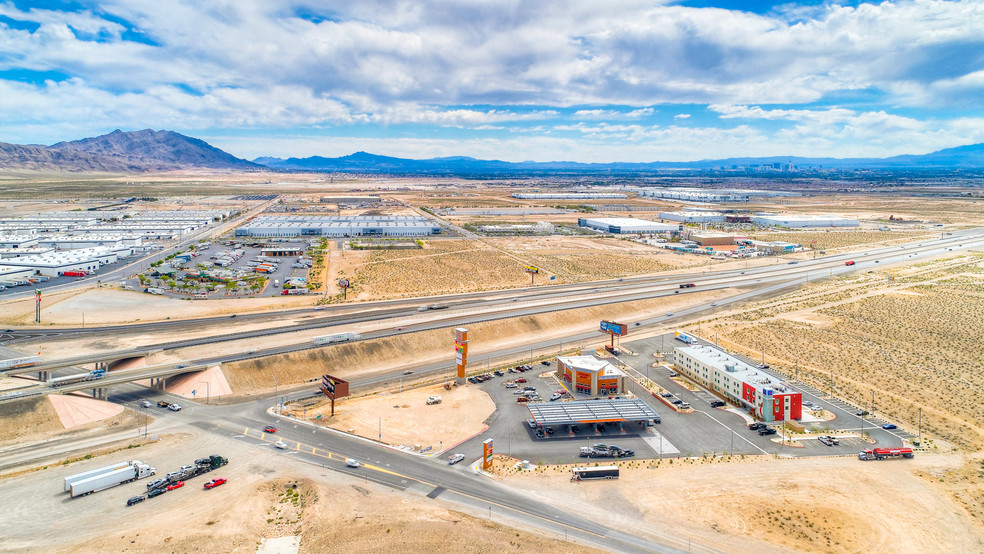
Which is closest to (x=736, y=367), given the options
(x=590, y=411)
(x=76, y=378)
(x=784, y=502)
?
(x=590, y=411)

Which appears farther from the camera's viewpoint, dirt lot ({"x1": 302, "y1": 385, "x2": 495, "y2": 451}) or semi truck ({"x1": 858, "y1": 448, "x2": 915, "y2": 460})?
dirt lot ({"x1": 302, "y1": 385, "x2": 495, "y2": 451})

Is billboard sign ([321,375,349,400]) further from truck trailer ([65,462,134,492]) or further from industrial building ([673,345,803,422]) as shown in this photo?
industrial building ([673,345,803,422])

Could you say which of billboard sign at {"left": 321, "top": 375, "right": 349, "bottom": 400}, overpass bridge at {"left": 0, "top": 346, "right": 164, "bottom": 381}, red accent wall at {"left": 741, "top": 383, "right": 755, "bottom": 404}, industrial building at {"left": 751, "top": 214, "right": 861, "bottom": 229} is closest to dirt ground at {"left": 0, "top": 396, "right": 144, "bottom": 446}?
overpass bridge at {"left": 0, "top": 346, "right": 164, "bottom": 381}

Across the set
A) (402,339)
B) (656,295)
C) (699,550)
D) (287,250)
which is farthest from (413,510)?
(287,250)

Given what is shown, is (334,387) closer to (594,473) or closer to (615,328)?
(594,473)

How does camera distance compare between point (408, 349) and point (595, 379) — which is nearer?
point (595, 379)

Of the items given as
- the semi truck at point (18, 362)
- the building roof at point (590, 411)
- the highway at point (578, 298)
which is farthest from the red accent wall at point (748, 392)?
the semi truck at point (18, 362)
